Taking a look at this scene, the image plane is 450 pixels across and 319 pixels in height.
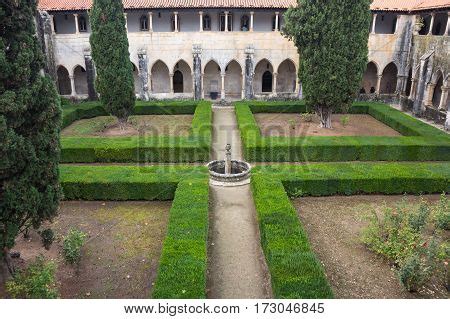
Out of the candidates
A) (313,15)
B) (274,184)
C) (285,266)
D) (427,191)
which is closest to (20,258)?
(285,266)

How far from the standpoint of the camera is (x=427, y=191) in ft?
44.7

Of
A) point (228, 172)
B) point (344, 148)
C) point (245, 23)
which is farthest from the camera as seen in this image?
point (245, 23)

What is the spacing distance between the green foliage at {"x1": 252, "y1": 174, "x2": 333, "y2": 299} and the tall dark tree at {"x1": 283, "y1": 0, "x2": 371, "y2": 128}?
980cm

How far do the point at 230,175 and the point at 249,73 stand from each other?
1583cm

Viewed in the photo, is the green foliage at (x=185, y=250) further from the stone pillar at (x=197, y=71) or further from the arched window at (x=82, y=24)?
the arched window at (x=82, y=24)

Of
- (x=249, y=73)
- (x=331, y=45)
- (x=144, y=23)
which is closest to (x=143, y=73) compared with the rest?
(x=144, y=23)

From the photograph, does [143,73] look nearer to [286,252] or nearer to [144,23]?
[144,23]

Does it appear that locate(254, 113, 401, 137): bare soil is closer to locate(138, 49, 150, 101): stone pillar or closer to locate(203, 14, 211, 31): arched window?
locate(203, 14, 211, 31): arched window

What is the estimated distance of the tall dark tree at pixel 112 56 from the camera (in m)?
19.1

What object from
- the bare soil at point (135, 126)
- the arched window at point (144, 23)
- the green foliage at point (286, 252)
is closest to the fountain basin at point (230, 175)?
the green foliage at point (286, 252)

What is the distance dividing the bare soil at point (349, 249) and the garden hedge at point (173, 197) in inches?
126

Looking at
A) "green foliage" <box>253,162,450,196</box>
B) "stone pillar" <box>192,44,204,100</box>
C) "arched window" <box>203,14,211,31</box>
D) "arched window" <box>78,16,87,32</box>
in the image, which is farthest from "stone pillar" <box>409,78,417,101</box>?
→ "arched window" <box>78,16,87,32</box>

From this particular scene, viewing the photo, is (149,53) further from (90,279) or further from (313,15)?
(90,279)

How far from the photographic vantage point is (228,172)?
49.1 ft
